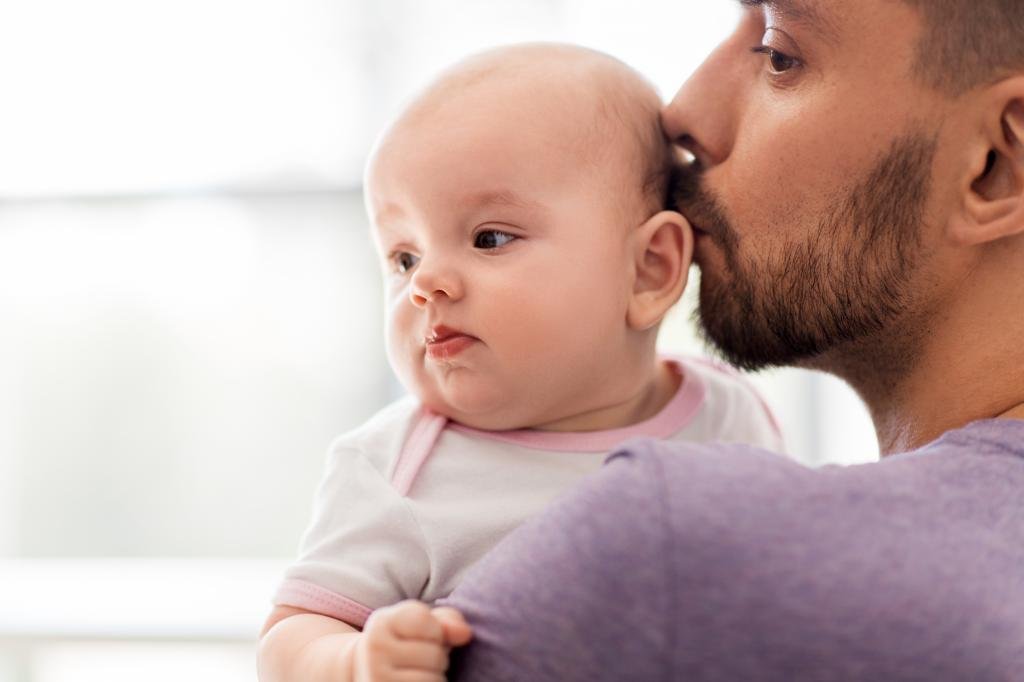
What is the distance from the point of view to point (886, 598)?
2.73 ft

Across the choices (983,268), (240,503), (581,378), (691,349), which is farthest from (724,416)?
(240,503)

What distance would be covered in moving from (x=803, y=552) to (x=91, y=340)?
6.77 feet

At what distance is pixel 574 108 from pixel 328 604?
0.57 m

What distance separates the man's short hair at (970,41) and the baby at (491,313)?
303 millimetres

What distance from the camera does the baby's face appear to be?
1.19 m

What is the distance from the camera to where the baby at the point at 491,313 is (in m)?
1.14

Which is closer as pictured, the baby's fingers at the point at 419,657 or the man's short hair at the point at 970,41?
the baby's fingers at the point at 419,657

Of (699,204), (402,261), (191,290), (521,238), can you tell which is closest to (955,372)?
(699,204)

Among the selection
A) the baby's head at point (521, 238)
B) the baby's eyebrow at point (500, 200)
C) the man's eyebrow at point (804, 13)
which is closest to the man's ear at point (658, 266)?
the baby's head at point (521, 238)

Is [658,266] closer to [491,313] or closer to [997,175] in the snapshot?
[491,313]

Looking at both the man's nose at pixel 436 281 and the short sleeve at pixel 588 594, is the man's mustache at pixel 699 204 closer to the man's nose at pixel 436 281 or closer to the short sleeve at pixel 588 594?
the man's nose at pixel 436 281

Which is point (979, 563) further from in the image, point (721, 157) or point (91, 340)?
point (91, 340)

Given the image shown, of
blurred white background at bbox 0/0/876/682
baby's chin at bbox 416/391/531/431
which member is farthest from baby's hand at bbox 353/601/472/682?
blurred white background at bbox 0/0/876/682

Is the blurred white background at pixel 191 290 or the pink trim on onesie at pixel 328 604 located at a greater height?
the blurred white background at pixel 191 290
